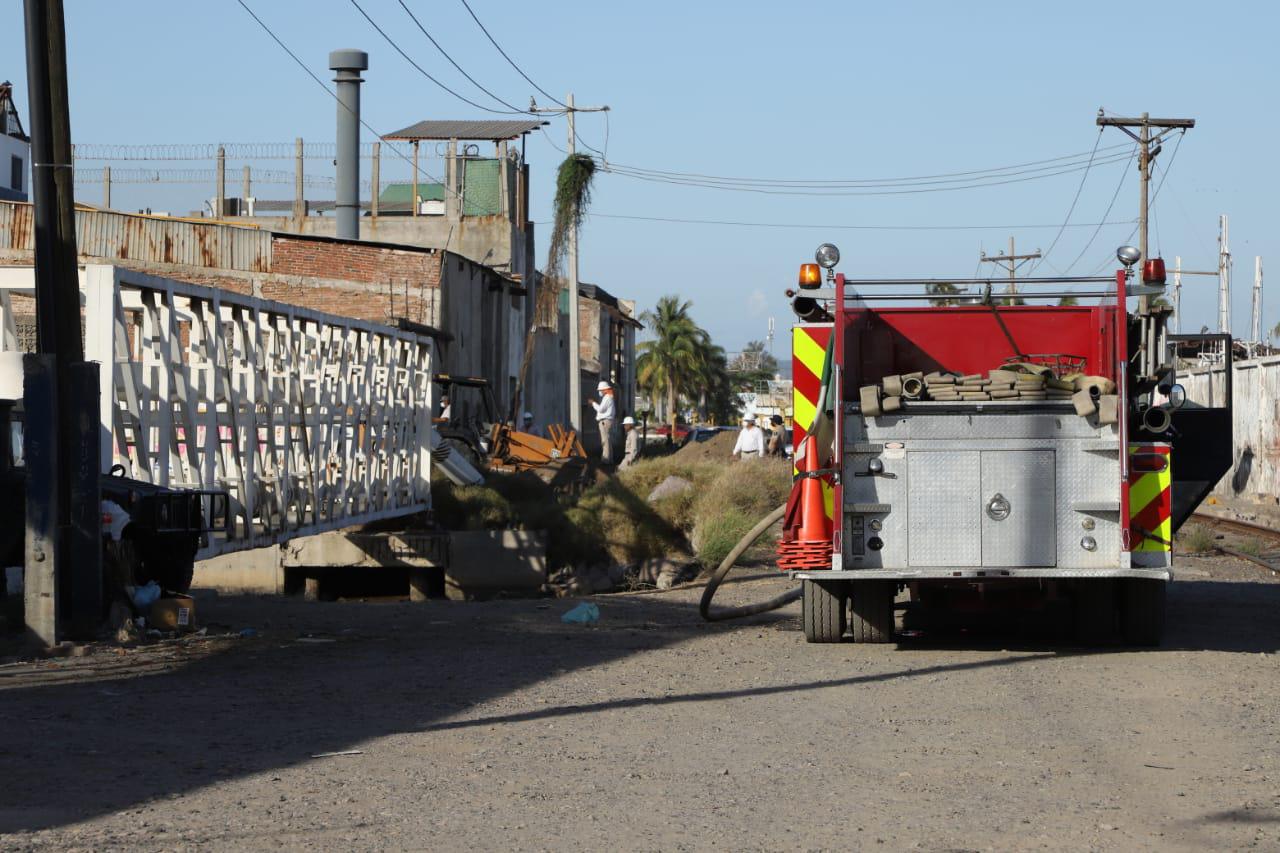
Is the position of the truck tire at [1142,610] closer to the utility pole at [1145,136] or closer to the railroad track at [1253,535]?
the railroad track at [1253,535]

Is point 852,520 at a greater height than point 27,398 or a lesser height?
lesser

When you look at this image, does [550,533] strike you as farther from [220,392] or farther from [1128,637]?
[1128,637]

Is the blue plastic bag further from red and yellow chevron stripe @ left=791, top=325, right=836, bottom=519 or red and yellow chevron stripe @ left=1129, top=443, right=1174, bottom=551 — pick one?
red and yellow chevron stripe @ left=1129, top=443, right=1174, bottom=551

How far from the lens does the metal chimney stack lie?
149ft

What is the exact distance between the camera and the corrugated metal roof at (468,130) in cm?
4912

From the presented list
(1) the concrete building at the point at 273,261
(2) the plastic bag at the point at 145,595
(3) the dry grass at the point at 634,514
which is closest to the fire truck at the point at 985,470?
(2) the plastic bag at the point at 145,595

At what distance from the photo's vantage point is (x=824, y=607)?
11.8 metres

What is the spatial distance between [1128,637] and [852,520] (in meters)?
2.50

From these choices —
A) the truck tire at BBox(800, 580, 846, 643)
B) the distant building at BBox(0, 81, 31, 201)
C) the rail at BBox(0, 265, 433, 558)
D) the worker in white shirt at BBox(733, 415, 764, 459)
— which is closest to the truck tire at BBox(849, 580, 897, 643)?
the truck tire at BBox(800, 580, 846, 643)

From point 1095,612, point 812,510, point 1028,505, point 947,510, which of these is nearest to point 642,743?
point 812,510

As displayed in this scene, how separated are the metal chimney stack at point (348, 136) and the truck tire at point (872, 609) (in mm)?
35774

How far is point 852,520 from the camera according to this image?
35.7 feet

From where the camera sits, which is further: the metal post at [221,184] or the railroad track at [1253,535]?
the metal post at [221,184]

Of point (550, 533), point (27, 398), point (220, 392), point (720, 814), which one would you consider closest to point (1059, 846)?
point (720, 814)
